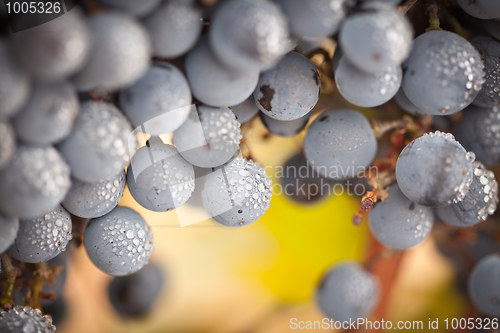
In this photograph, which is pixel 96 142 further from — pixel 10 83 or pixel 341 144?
pixel 341 144

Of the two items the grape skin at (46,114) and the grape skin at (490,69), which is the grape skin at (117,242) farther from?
the grape skin at (490,69)

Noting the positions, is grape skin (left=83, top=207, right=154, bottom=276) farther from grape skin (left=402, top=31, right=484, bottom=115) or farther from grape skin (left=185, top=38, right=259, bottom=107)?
grape skin (left=402, top=31, right=484, bottom=115)

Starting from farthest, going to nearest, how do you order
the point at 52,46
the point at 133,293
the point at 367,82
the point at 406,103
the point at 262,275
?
the point at 262,275 < the point at 133,293 < the point at 406,103 < the point at 367,82 < the point at 52,46

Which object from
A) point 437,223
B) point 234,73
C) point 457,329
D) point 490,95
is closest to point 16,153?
point 234,73

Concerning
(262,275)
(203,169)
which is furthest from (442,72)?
(262,275)

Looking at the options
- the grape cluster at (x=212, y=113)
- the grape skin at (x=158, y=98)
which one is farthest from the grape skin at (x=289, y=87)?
the grape skin at (x=158, y=98)
